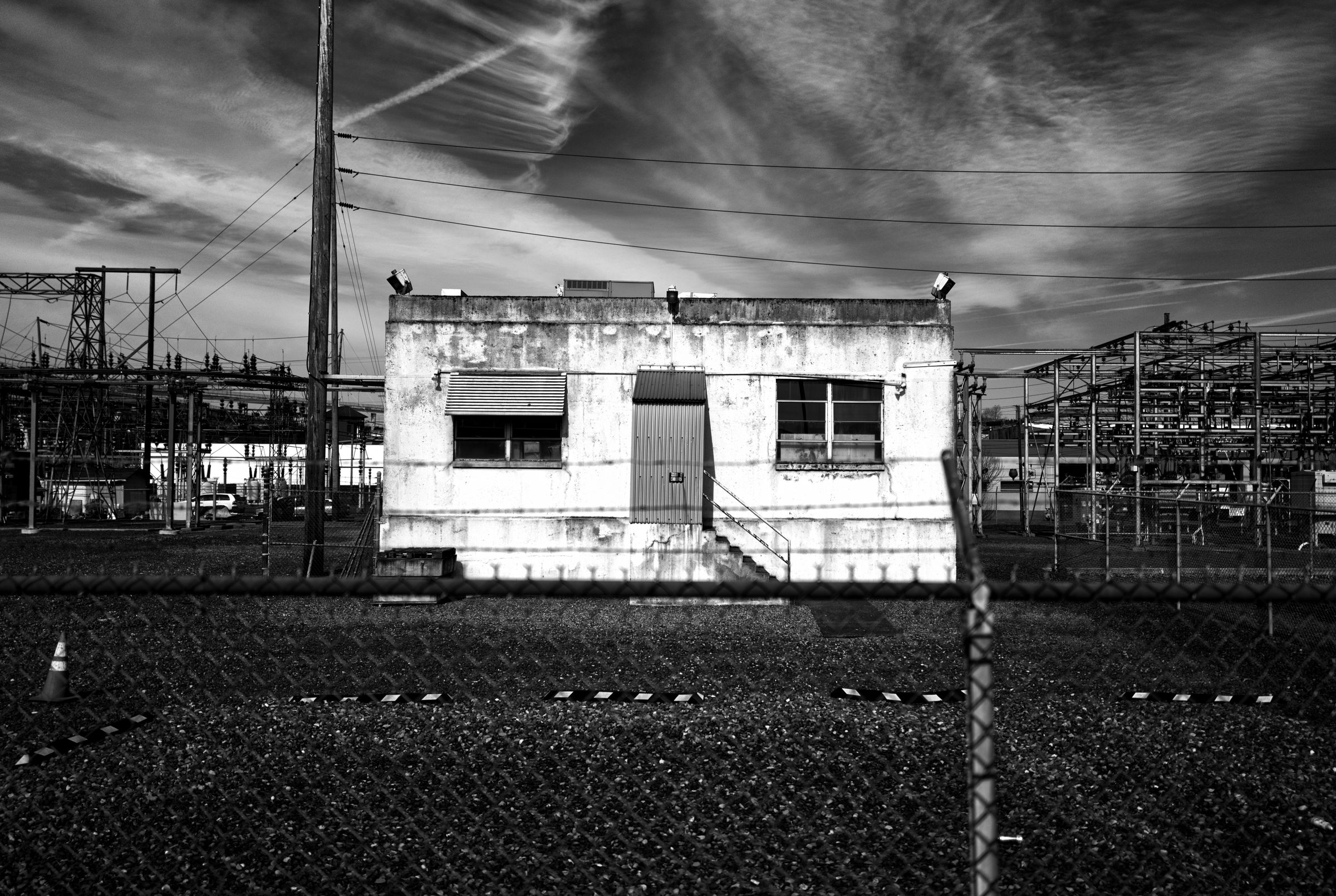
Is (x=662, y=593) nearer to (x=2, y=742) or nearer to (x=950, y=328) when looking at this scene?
(x=2, y=742)

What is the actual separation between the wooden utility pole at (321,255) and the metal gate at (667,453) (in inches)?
238

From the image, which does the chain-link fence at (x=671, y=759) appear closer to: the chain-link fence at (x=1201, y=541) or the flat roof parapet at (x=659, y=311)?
the chain-link fence at (x=1201, y=541)

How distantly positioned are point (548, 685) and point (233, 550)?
17.1m

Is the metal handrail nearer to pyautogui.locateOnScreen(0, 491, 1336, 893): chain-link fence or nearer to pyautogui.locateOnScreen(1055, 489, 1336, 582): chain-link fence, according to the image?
pyautogui.locateOnScreen(1055, 489, 1336, 582): chain-link fence

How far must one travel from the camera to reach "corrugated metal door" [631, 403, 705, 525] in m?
16.2

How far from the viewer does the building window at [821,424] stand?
17047 millimetres

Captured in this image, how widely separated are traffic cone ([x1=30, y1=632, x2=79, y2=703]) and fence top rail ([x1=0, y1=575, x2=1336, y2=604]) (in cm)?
588

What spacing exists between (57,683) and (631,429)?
10.2 meters

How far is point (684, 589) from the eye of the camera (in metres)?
2.96

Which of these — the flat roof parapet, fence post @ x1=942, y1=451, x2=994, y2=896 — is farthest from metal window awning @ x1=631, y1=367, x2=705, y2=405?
fence post @ x1=942, y1=451, x2=994, y2=896

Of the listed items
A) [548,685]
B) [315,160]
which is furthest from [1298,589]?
[315,160]

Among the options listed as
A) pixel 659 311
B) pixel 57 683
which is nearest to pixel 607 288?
pixel 659 311

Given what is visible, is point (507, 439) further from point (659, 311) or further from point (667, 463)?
point (659, 311)

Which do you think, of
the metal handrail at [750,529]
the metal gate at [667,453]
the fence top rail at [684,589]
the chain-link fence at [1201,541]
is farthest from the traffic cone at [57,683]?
the chain-link fence at [1201,541]
